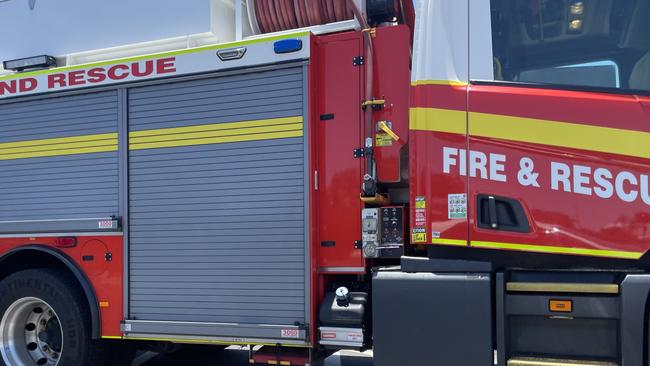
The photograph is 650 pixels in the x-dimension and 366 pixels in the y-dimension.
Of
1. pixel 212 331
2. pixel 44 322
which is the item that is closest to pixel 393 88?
pixel 212 331

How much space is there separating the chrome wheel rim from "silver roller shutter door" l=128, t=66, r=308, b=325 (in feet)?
3.07

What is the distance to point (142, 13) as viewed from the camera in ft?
15.4

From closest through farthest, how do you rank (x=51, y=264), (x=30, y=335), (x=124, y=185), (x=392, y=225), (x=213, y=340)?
(x=392, y=225) < (x=213, y=340) < (x=124, y=185) < (x=51, y=264) < (x=30, y=335)

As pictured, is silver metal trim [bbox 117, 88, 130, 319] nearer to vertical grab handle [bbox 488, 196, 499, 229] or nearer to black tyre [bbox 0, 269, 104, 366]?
black tyre [bbox 0, 269, 104, 366]

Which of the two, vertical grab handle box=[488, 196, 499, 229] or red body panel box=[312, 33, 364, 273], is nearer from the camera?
vertical grab handle box=[488, 196, 499, 229]

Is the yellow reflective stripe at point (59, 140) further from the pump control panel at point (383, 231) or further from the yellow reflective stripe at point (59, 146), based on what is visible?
the pump control panel at point (383, 231)

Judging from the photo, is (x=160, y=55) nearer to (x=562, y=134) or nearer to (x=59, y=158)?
(x=59, y=158)

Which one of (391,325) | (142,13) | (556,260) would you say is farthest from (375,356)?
(142,13)

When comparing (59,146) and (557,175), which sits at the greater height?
(59,146)

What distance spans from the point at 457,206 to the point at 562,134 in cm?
69

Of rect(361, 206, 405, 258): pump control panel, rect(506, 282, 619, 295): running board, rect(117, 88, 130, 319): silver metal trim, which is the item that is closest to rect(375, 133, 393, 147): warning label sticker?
rect(361, 206, 405, 258): pump control panel

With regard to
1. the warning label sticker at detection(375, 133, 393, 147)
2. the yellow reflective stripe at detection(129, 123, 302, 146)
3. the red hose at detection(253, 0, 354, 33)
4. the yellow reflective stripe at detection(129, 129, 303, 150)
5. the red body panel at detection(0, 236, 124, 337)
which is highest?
the red hose at detection(253, 0, 354, 33)

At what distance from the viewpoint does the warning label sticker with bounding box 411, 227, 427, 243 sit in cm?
364

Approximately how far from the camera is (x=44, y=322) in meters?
5.07
